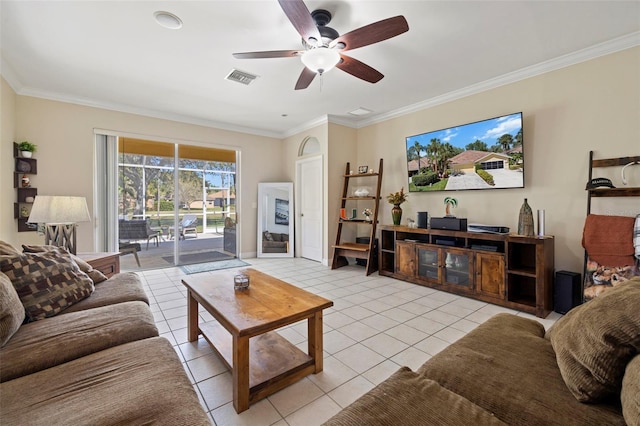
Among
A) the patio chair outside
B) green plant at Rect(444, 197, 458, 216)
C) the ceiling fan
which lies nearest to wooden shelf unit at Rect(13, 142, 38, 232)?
the patio chair outside

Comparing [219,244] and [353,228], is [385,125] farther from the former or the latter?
[219,244]

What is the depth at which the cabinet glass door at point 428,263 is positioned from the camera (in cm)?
377

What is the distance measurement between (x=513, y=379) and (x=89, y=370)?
1754mm

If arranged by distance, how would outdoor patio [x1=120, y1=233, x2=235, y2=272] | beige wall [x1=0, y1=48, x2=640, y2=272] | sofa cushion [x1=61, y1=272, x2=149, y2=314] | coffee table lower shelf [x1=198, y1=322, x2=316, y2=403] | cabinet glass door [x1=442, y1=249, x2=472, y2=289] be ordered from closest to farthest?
1. coffee table lower shelf [x1=198, y1=322, x2=316, y2=403]
2. sofa cushion [x1=61, y1=272, x2=149, y2=314]
3. beige wall [x1=0, y1=48, x2=640, y2=272]
4. cabinet glass door [x1=442, y1=249, x2=472, y2=289]
5. outdoor patio [x1=120, y1=233, x2=235, y2=272]

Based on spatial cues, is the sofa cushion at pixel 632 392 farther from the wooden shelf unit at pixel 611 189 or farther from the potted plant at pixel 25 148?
the potted plant at pixel 25 148

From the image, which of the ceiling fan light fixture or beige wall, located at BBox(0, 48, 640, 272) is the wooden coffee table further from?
beige wall, located at BBox(0, 48, 640, 272)

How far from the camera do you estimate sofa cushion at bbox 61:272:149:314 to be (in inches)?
73.7

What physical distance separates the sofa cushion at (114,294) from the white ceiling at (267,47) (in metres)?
2.26

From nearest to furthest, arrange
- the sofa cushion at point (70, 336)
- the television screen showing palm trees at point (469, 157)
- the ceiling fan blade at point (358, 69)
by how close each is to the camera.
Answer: the sofa cushion at point (70, 336), the ceiling fan blade at point (358, 69), the television screen showing palm trees at point (469, 157)

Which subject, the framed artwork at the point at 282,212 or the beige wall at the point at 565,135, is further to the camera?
the framed artwork at the point at 282,212

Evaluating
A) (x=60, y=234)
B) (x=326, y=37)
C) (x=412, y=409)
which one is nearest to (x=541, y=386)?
(x=412, y=409)

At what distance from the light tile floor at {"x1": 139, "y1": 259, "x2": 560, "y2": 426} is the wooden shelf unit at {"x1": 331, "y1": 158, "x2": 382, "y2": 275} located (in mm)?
469

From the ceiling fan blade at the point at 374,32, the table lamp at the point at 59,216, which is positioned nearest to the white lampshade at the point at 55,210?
the table lamp at the point at 59,216

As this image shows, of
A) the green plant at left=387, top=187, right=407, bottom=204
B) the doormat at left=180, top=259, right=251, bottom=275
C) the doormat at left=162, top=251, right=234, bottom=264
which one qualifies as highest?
the green plant at left=387, top=187, right=407, bottom=204
